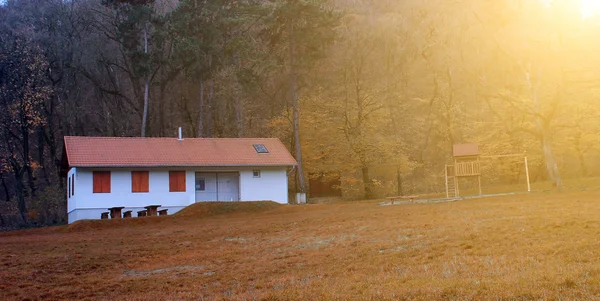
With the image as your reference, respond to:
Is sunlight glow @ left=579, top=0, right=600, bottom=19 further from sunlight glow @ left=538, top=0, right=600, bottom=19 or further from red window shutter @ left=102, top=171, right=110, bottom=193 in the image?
red window shutter @ left=102, top=171, right=110, bottom=193

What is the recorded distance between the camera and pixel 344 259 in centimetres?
1370

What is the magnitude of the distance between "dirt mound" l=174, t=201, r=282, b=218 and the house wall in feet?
11.6

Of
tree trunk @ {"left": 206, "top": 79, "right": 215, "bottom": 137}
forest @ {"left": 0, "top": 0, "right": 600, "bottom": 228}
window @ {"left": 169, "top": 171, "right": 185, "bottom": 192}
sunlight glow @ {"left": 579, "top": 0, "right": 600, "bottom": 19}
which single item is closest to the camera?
sunlight glow @ {"left": 579, "top": 0, "right": 600, "bottom": 19}

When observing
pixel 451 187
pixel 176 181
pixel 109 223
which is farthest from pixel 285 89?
pixel 109 223

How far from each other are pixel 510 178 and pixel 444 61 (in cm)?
1152

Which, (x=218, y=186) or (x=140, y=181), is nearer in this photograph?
(x=140, y=181)

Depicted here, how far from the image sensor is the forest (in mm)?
43406

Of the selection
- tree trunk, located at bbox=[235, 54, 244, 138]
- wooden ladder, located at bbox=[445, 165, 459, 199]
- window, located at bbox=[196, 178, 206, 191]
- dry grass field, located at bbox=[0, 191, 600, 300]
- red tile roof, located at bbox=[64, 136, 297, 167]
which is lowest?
dry grass field, located at bbox=[0, 191, 600, 300]

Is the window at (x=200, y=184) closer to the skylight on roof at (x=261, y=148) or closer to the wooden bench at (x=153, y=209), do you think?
the skylight on roof at (x=261, y=148)

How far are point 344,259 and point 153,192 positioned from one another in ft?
79.7

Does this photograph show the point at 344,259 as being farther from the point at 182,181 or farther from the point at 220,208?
the point at 182,181

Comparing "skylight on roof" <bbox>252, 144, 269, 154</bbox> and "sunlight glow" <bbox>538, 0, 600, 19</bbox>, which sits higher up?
"sunlight glow" <bbox>538, 0, 600, 19</bbox>

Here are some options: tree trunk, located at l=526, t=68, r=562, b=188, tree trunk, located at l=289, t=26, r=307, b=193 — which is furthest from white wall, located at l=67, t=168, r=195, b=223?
tree trunk, located at l=526, t=68, r=562, b=188

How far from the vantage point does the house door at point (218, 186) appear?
38.2 meters
